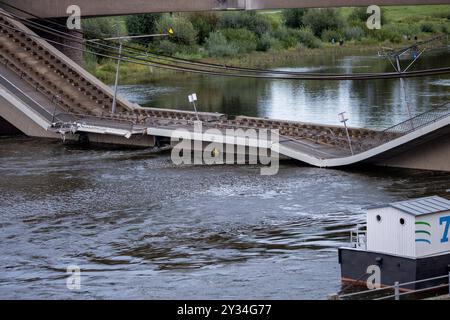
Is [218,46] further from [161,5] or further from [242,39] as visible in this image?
[161,5]

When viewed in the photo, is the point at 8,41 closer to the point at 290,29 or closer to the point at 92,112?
the point at 92,112

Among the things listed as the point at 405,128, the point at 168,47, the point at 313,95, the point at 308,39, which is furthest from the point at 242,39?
the point at 405,128

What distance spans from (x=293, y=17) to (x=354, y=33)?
7.35 metres

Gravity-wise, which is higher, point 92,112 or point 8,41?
point 8,41

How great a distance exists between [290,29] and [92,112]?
49.3m

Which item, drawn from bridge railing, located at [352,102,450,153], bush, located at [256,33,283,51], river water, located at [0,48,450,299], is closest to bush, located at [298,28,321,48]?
bush, located at [256,33,283,51]

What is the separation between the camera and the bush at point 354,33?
9850 centimetres

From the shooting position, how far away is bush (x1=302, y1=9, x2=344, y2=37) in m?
100

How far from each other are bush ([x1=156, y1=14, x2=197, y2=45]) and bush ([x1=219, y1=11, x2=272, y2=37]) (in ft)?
18.3

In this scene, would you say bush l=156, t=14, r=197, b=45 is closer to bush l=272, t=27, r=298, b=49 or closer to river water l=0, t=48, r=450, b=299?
bush l=272, t=27, r=298, b=49

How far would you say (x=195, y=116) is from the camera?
51125 millimetres

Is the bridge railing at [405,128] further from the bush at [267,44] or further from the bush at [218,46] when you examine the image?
the bush at [267,44]
